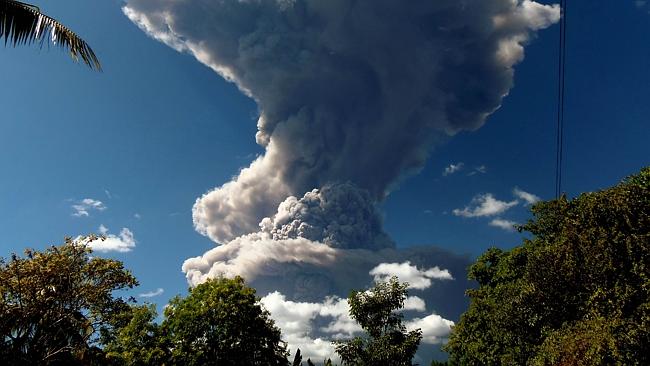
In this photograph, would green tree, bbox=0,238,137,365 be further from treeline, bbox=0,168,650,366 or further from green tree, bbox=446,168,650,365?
green tree, bbox=446,168,650,365

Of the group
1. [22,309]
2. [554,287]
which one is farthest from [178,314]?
[554,287]

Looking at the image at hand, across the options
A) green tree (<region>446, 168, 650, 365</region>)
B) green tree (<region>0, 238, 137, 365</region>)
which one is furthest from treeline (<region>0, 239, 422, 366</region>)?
green tree (<region>446, 168, 650, 365</region>)

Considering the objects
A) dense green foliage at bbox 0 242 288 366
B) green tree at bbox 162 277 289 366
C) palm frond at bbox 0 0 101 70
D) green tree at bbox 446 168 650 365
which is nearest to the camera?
palm frond at bbox 0 0 101 70

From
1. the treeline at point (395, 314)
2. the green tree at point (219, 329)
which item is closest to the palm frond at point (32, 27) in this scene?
the treeline at point (395, 314)

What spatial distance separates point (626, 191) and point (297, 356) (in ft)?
71.1

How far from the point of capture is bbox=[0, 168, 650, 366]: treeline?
2108 cm

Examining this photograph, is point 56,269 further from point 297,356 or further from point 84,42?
point 84,42

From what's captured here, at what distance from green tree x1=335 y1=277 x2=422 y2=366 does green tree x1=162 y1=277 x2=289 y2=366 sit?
7.31 m

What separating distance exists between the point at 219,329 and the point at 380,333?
1279cm

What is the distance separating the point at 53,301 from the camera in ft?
85.6

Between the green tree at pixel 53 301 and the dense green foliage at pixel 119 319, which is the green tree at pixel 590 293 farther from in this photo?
the green tree at pixel 53 301

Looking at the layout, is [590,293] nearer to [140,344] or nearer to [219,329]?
[219,329]

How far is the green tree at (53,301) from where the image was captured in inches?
888

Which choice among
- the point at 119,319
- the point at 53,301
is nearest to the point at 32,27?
the point at 53,301
